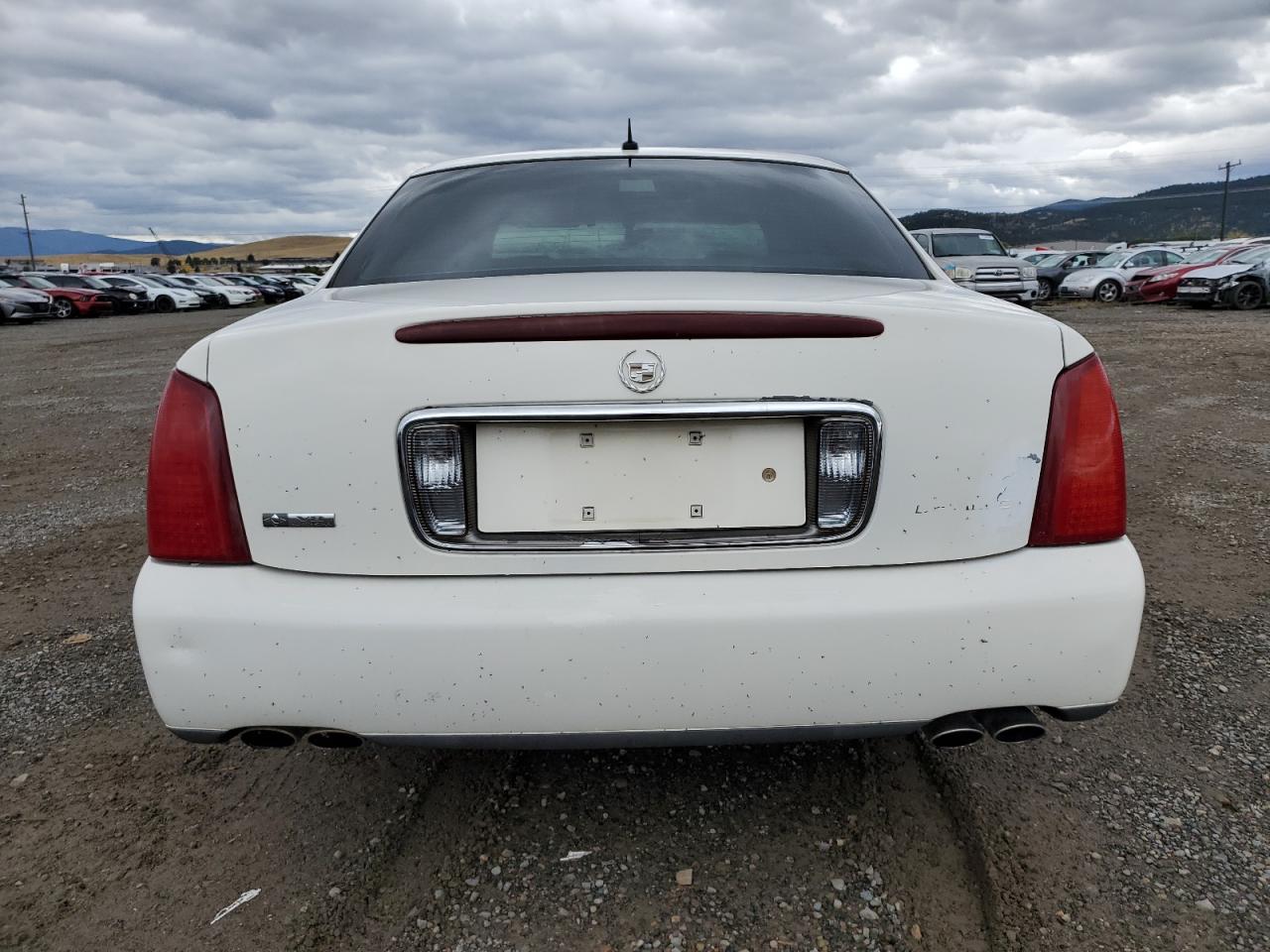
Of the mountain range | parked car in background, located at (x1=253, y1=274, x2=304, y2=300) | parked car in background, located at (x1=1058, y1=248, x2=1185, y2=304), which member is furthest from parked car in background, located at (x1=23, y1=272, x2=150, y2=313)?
the mountain range

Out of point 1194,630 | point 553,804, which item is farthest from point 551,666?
point 1194,630

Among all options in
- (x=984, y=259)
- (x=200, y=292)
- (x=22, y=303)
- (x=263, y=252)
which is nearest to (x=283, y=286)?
(x=200, y=292)

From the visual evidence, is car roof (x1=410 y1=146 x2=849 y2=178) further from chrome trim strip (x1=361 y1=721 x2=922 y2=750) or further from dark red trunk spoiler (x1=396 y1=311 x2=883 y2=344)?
chrome trim strip (x1=361 y1=721 x2=922 y2=750)

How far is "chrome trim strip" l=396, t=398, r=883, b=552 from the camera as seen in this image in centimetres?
159

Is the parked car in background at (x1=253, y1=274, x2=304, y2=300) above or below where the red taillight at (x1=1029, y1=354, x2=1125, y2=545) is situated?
above

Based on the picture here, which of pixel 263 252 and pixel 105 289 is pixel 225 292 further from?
pixel 263 252

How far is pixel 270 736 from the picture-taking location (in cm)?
175

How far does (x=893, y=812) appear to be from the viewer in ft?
7.00

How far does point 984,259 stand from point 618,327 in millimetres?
18724

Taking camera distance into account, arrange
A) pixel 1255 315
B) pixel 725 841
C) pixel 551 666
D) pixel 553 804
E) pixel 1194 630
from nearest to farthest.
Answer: pixel 551 666 < pixel 725 841 < pixel 553 804 < pixel 1194 630 < pixel 1255 315

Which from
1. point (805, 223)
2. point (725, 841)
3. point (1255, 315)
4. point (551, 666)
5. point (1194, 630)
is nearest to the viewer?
point (551, 666)

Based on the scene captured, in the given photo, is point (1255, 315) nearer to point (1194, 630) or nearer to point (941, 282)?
point (1194, 630)

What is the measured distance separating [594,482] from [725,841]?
94 cm

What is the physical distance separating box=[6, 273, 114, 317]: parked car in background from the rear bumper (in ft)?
110
